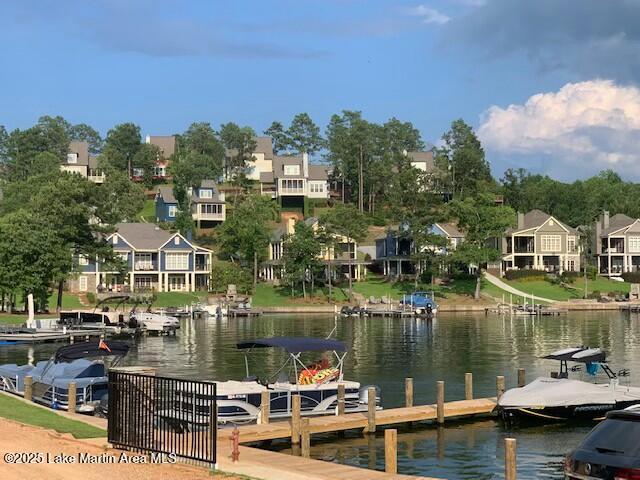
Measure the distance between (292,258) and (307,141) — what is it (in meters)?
76.3

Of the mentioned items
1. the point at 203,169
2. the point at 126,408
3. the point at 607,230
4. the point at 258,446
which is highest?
the point at 203,169

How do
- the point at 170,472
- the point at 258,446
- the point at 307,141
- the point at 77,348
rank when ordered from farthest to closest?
1. the point at 307,141
2. the point at 77,348
3. the point at 258,446
4. the point at 170,472

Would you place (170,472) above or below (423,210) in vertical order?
below

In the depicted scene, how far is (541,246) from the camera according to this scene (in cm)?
14138

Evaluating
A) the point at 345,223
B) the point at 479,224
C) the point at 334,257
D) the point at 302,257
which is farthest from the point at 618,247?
the point at 302,257

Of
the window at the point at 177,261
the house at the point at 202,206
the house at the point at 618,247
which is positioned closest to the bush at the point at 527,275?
the house at the point at 618,247

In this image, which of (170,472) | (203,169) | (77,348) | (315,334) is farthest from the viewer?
(203,169)

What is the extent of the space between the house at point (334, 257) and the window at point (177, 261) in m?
12.4

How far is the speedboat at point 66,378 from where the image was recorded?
118 ft

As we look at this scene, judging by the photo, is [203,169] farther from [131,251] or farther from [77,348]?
[77,348]

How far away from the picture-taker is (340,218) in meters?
130

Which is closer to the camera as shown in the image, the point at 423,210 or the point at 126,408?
the point at 126,408

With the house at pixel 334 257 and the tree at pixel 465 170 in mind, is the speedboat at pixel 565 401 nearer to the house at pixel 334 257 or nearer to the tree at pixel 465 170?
the house at pixel 334 257

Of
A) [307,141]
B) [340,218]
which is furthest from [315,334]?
[307,141]
